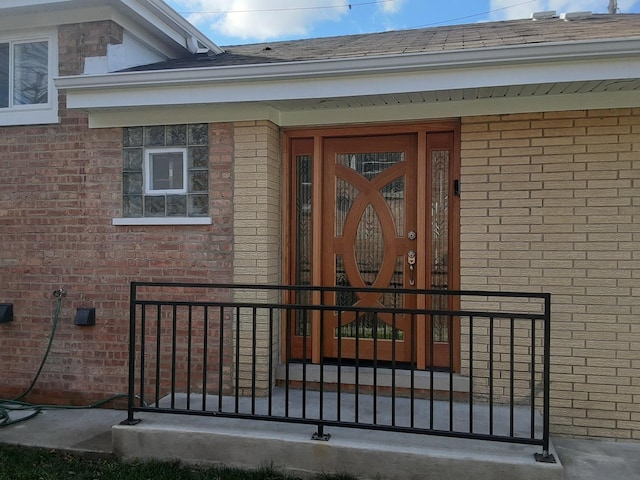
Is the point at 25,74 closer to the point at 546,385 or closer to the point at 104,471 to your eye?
the point at 104,471

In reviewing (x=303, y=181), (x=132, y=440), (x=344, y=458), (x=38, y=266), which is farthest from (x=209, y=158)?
(x=344, y=458)

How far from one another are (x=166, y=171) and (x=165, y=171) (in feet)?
0.04

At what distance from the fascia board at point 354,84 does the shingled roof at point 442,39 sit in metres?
0.21

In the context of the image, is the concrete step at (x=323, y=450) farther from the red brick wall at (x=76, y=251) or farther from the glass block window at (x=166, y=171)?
the glass block window at (x=166, y=171)

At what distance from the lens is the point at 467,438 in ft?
10.3

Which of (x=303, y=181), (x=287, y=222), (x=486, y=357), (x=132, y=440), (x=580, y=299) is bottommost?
(x=132, y=440)

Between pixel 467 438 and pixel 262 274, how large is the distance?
2.05 metres

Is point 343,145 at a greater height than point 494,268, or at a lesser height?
greater

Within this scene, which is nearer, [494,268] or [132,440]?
[132,440]

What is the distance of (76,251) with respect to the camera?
475 centimetres

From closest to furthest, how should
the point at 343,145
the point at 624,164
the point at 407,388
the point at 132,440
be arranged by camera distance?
the point at 132,440 < the point at 624,164 < the point at 407,388 < the point at 343,145

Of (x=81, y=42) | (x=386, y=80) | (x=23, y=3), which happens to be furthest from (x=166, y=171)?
(x=386, y=80)

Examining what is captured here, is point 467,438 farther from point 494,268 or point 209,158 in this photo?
point 209,158

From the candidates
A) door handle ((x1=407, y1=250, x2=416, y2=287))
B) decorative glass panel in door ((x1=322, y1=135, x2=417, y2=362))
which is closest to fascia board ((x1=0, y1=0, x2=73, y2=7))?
decorative glass panel in door ((x1=322, y1=135, x2=417, y2=362))
